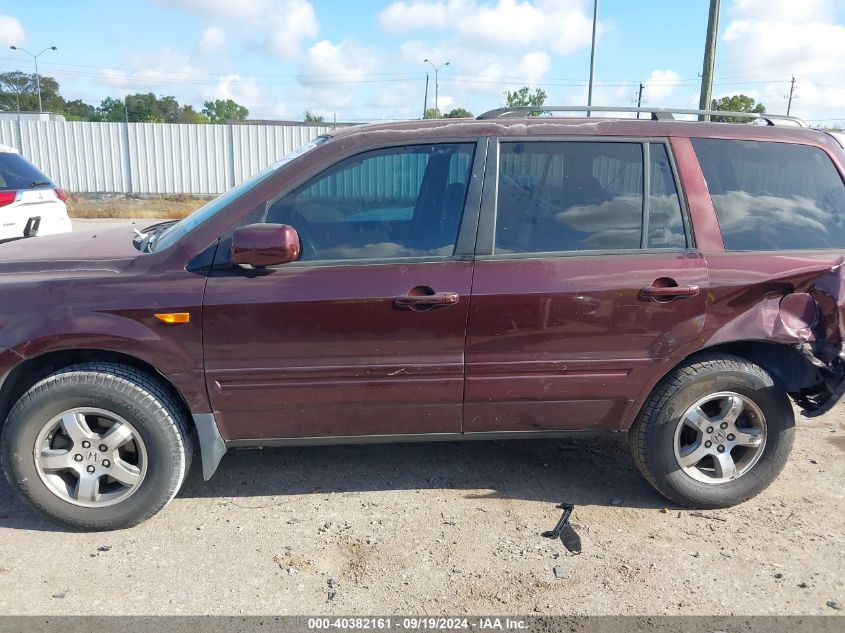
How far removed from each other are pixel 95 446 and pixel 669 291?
9.31ft

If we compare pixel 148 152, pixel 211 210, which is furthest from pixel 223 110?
pixel 211 210

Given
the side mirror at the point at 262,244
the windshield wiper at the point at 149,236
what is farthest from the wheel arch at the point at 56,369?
the side mirror at the point at 262,244

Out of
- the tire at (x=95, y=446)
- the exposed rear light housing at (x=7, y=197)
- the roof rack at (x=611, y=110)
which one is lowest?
the tire at (x=95, y=446)

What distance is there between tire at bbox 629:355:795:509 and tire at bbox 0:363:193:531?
2.37 metres

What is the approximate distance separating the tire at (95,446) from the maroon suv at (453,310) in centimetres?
1

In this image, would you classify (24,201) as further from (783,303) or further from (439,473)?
(783,303)

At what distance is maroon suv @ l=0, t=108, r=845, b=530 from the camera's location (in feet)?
10.2

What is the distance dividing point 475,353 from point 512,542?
3.01 feet

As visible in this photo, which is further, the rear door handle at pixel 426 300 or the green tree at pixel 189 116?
the green tree at pixel 189 116

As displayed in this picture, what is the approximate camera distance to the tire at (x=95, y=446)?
10.2 feet

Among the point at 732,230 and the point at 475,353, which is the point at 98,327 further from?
the point at 732,230

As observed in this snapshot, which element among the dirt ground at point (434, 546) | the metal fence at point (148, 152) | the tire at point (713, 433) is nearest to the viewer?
the dirt ground at point (434, 546)

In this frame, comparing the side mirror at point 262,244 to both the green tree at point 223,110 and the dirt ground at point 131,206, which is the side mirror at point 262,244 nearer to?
the dirt ground at point 131,206

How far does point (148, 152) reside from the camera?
79.2ft
